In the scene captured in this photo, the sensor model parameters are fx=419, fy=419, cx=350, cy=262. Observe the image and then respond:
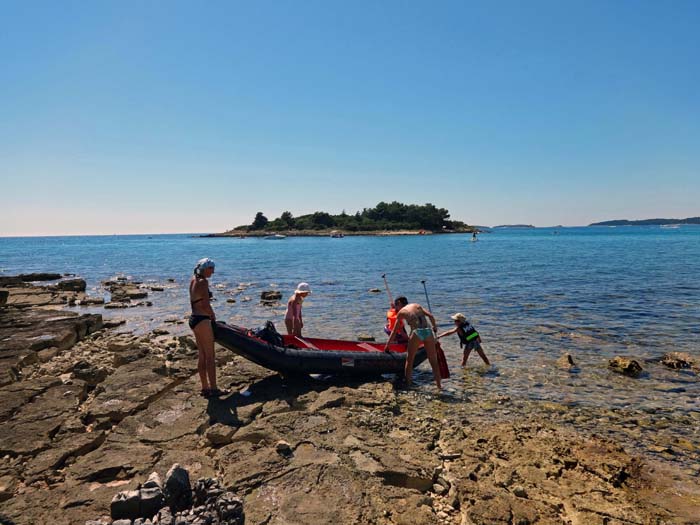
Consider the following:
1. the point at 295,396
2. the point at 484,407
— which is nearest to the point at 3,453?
the point at 295,396

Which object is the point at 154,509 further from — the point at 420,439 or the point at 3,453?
the point at 420,439

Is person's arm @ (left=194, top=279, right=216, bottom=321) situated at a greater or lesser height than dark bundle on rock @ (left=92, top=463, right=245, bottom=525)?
greater

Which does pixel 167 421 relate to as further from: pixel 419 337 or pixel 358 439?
pixel 419 337

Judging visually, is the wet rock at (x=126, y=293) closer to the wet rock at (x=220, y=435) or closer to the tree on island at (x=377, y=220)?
the wet rock at (x=220, y=435)

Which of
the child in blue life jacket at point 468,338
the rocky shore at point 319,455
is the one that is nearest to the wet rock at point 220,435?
the rocky shore at point 319,455

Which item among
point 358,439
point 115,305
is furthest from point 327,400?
point 115,305

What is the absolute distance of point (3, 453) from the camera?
543cm

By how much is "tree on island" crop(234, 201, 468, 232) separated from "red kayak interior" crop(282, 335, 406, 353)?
132m

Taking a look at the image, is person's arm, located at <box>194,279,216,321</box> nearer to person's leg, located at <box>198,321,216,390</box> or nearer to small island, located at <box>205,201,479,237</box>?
person's leg, located at <box>198,321,216,390</box>

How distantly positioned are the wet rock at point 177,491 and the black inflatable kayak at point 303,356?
144 inches

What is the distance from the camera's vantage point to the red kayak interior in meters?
9.36

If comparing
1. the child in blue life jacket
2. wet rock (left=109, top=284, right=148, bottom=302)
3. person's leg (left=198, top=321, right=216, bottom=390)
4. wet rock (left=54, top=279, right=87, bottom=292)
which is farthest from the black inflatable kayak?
wet rock (left=54, top=279, right=87, bottom=292)

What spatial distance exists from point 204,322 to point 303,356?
210 centimetres

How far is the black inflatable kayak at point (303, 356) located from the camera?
7953 millimetres
